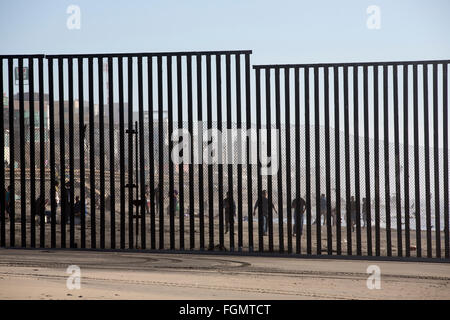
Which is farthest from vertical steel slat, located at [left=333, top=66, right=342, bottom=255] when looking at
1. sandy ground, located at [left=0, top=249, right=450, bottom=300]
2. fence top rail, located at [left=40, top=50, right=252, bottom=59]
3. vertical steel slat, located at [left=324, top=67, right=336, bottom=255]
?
fence top rail, located at [left=40, top=50, right=252, bottom=59]

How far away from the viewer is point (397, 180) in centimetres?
1190

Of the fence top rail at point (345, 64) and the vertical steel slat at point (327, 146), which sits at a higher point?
the fence top rail at point (345, 64)

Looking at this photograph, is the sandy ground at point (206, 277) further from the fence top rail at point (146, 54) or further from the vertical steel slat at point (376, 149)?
the fence top rail at point (146, 54)

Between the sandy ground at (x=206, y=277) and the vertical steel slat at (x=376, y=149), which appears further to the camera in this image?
the vertical steel slat at (x=376, y=149)

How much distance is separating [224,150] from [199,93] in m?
1.01

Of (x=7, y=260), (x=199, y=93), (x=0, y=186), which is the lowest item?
(x=7, y=260)

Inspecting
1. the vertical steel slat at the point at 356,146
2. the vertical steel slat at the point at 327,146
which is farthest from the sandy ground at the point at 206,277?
the vertical steel slat at the point at 356,146

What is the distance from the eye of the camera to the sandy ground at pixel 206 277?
7.23m

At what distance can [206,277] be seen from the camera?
340 inches

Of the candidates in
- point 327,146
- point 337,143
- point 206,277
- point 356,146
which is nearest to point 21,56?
point 327,146

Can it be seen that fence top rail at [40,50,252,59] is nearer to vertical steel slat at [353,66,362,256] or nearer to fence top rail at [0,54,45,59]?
fence top rail at [0,54,45,59]
